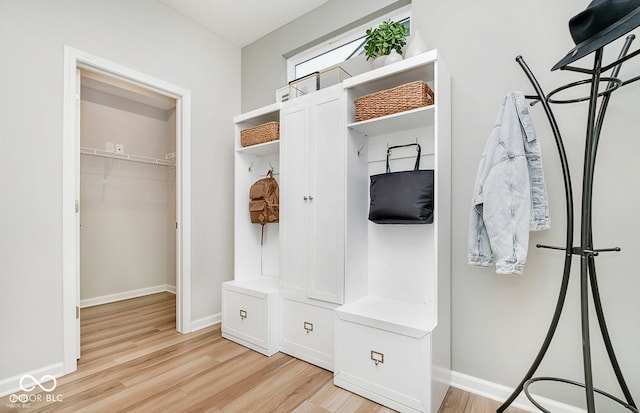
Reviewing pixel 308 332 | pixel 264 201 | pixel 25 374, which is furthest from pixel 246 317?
pixel 25 374

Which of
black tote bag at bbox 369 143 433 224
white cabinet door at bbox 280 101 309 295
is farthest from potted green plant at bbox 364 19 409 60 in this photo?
black tote bag at bbox 369 143 433 224

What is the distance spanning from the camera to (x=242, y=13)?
110 inches

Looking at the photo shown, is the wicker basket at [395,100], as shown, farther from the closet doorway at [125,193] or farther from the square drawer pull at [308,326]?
the closet doorway at [125,193]

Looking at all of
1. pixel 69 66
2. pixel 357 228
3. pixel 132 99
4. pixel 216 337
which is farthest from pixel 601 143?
pixel 132 99

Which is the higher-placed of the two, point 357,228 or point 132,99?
point 132,99

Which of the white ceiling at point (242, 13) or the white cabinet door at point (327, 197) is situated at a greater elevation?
the white ceiling at point (242, 13)

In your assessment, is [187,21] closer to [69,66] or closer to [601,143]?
[69,66]

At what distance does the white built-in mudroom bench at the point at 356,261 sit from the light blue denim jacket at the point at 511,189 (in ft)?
0.91

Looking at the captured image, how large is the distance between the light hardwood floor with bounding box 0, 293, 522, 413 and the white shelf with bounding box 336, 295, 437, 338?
0.45 meters

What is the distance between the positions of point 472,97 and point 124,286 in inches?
170

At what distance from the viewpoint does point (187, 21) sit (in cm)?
284

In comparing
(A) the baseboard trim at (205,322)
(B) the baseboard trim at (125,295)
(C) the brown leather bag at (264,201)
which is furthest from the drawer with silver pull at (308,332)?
(B) the baseboard trim at (125,295)

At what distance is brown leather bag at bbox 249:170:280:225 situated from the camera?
2691 millimetres

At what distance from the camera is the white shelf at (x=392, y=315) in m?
1.69
